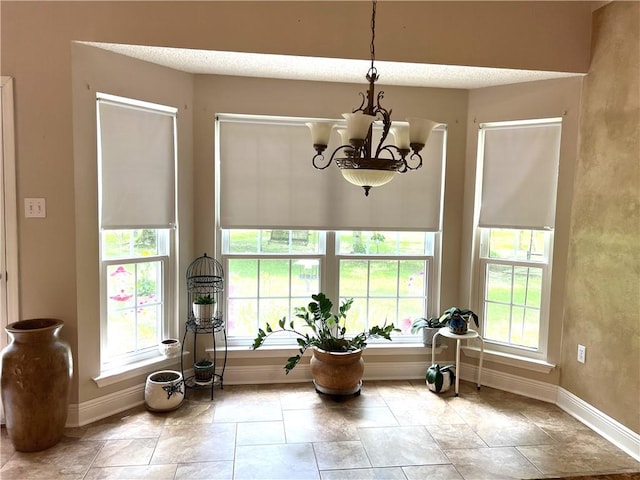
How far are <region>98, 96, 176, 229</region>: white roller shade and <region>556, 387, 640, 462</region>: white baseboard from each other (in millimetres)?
3256

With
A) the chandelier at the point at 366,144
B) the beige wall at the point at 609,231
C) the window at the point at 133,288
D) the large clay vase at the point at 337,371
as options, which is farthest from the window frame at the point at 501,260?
the window at the point at 133,288

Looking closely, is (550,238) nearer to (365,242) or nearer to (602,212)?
(602,212)

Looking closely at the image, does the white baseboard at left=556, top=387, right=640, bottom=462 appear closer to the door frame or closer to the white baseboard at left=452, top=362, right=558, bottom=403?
the white baseboard at left=452, top=362, right=558, bottom=403

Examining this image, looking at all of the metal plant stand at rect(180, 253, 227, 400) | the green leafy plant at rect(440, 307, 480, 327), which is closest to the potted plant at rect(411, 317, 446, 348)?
the green leafy plant at rect(440, 307, 480, 327)

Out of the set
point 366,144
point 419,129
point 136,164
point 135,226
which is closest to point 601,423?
point 419,129

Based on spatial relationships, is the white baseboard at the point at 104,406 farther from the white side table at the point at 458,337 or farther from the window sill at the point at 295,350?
the white side table at the point at 458,337

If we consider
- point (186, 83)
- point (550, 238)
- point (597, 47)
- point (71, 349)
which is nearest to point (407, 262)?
point (550, 238)

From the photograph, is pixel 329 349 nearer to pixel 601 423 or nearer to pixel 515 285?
pixel 515 285

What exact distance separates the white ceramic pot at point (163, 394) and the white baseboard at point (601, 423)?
283 cm

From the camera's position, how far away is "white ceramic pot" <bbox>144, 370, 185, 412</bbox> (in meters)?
2.94

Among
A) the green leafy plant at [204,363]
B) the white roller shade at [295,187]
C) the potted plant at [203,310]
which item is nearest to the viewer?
the potted plant at [203,310]

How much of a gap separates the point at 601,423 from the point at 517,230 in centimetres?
147

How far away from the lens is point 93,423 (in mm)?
2816

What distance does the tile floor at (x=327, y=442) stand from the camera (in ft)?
7.66
